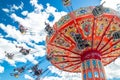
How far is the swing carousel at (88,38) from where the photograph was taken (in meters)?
16.4

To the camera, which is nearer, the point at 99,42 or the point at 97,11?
the point at 97,11

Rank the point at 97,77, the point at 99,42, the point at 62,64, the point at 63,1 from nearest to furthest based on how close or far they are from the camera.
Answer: the point at 63,1 → the point at 97,77 → the point at 99,42 → the point at 62,64

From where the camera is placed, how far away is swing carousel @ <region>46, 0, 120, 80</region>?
53.9 ft

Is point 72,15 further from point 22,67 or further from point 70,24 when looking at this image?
point 22,67

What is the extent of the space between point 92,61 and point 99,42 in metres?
1.65

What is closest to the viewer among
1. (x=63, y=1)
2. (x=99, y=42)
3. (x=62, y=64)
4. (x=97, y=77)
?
(x=63, y=1)

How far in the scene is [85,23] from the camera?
1661cm

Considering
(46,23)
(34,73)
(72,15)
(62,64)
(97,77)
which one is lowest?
(34,73)

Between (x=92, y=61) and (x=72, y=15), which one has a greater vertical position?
(x=72, y=15)

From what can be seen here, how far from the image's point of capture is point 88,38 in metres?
17.1

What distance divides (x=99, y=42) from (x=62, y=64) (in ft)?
14.3

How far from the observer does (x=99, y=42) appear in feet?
56.6

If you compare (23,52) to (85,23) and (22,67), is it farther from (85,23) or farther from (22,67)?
(85,23)

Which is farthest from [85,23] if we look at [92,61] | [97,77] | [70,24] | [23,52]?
[23,52]
